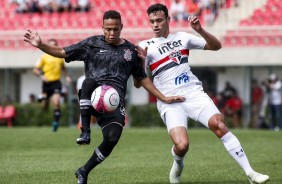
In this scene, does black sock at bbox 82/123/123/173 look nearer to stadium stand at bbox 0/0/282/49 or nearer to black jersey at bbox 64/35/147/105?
black jersey at bbox 64/35/147/105

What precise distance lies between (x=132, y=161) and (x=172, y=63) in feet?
12.7

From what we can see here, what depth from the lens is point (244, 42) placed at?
28922 mm

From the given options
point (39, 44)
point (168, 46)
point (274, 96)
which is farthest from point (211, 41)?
point (274, 96)

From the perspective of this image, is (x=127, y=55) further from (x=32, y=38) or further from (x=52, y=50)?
(x=32, y=38)

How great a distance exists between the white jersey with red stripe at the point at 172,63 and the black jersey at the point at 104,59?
2.16 feet

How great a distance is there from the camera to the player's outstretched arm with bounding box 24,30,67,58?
909 cm

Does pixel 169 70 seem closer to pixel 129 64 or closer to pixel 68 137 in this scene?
pixel 129 64

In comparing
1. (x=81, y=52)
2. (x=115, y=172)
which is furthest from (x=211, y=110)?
(x=115, y=172)

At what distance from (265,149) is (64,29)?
16.6 metres

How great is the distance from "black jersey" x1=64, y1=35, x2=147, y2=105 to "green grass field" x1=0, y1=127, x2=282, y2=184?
1.63 metres

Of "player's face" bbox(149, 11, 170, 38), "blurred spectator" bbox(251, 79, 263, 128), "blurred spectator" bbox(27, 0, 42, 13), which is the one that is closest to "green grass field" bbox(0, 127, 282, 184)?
"player's face" bbox(149, 11, 170, 38)

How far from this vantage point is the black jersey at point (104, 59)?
31.3ft

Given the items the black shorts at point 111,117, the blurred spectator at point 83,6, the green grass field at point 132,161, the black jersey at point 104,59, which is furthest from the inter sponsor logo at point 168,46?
the blurred spectator at point 83,6

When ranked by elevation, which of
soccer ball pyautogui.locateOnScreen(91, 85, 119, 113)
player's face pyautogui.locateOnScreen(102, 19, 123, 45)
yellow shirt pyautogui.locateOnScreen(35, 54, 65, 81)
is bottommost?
yellow shirt pyautogui.locateOnScreen(35, 54, 65, 81)
